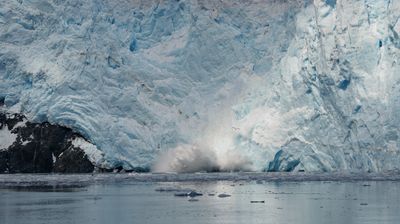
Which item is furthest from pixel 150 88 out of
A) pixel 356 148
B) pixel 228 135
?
pixel 356 148

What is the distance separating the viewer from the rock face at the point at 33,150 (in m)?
34.5

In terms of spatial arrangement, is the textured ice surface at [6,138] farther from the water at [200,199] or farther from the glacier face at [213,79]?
the water at [200,199]

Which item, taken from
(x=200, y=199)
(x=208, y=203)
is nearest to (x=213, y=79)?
(x=200, y=199)

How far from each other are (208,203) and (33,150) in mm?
14041

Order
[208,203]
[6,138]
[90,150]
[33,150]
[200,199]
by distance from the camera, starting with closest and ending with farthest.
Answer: [208,203]
[200,199]
[90,150]
[33,150]
[6,138]

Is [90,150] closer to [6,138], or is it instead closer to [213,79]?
[6,138]

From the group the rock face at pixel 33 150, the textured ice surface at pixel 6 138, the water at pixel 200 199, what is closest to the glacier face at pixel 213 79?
the rock face at pixel 33 150

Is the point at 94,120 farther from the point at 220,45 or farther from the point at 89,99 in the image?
the point at 220,45

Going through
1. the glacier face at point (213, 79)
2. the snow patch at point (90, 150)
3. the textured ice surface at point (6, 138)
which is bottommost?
the snow patch at point (90, 150)

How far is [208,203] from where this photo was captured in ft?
75.6

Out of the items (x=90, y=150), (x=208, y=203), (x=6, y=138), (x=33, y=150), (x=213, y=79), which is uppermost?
(x=213, y=79)

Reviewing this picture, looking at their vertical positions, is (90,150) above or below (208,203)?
above

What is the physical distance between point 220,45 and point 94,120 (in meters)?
5.66

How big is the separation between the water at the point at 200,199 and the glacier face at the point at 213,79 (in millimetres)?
1474
